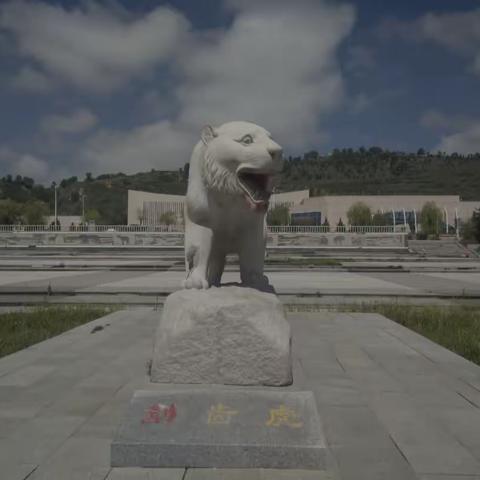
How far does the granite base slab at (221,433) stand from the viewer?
2770 millimetres

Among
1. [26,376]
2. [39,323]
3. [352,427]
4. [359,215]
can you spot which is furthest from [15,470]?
[359,215]

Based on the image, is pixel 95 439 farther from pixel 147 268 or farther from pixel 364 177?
pixel 364 177

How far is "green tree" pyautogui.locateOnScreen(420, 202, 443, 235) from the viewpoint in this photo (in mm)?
52628

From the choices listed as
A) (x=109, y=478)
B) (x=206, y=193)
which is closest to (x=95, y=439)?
(x=109, y=478)

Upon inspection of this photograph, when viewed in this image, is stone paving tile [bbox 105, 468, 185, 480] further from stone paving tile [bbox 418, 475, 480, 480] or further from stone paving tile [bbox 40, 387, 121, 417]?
stone paving tile [bbox 418, 475, 480, 480]

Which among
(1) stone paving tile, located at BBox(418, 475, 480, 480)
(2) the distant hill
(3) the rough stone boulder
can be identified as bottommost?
(1) stone paving tile, located at BBox(418, 475, 480, 480)

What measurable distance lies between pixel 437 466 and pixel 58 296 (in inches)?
335

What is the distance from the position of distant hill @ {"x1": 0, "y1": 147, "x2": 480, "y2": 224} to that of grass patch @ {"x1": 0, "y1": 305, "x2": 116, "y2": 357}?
67287mm

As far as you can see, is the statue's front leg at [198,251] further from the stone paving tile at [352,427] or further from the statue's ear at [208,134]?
the stone paving tile at [352,427]

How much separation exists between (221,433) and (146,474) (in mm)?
453

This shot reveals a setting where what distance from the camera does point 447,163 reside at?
118000 mm

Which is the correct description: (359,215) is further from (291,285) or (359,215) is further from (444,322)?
(444,322)

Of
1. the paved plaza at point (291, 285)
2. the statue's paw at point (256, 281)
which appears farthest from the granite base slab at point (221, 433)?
the paved plaza at point (291, 285)

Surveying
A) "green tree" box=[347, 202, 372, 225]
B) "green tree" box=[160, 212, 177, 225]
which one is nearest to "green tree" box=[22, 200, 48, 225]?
"green tree" box=[160, 212, 177, 225]
